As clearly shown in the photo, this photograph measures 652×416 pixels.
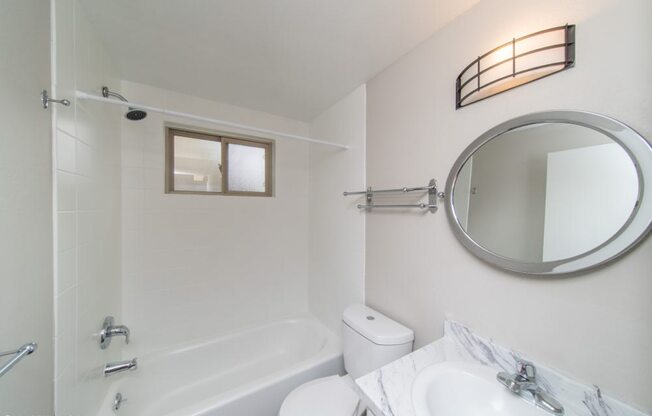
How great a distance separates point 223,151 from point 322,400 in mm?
1966

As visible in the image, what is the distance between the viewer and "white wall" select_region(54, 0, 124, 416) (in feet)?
2.80

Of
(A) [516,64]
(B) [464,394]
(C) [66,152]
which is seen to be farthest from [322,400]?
(A) [516,64]

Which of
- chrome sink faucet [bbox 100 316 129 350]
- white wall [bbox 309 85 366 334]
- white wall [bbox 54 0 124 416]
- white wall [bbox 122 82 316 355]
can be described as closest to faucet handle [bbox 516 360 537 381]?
white wall [bbox 309 85 366 334]

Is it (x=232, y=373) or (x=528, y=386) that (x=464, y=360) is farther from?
(x=232, y=373)

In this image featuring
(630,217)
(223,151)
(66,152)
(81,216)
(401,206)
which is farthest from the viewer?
(223,151)

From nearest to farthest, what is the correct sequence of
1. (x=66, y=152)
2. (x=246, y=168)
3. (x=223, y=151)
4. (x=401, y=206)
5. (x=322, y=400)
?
(x=66, y=152) < (x=322, y=400) < (x=401, y=206) < (x=223, y=151) < (x=246, y=168)

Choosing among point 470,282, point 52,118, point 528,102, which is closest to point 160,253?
point 52,118

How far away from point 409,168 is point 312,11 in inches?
35.5

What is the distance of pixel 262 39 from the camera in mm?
1179

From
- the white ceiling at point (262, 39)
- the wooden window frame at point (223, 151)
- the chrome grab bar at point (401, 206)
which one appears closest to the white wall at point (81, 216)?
the white ceiling at point (262, 39)

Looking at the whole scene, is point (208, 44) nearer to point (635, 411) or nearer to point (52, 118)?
point (52, 118)

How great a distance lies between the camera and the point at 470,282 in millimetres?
963

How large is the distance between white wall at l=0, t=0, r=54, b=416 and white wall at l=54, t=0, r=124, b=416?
5cm

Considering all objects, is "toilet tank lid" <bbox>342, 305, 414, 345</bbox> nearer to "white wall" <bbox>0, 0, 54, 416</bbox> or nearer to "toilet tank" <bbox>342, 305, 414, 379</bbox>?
"toilet tank" <bbox>342, 305, 414, 379</bbox>
